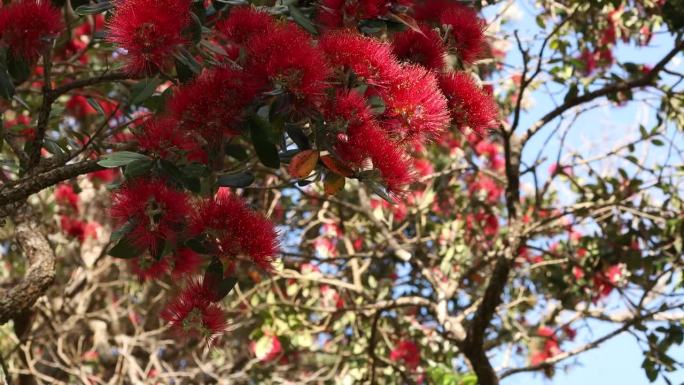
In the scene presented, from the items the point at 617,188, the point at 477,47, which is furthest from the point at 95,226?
the point at 477,47

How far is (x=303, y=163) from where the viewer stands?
146 centimetres

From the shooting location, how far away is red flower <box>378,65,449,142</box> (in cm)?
147

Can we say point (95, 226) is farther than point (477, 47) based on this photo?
Yes

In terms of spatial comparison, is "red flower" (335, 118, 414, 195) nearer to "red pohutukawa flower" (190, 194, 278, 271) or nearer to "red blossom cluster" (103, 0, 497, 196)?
"red blossom cluster" (103, 0, 497, 196)

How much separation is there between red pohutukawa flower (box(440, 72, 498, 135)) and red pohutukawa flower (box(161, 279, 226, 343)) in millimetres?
588

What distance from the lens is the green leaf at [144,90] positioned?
168cm

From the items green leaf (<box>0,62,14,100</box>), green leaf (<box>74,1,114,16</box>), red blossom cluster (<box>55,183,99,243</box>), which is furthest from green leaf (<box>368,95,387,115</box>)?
red blossom cluster (<box>55,183,99,243</box>)

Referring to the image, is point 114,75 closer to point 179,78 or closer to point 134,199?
point 179,78

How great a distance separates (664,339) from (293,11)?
2.13m

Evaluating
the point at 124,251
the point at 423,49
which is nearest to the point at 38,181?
the point at 124,251

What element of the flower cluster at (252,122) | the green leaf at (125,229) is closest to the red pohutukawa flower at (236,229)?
the flower cluster at (252,122)

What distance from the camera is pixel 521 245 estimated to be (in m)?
2.96

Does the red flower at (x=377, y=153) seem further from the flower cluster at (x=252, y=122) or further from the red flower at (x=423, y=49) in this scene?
the red flower at (x=423, y=49)

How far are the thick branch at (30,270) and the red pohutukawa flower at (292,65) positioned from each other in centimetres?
99
